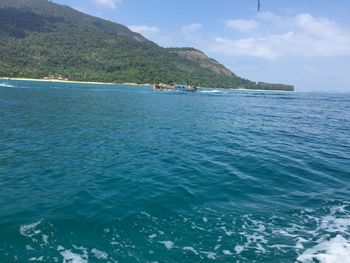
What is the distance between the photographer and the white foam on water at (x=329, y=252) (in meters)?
10.4

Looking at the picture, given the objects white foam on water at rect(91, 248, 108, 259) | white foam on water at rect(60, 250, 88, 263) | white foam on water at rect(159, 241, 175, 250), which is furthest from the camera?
white foam on water at rect(159, 241, 175, 250)

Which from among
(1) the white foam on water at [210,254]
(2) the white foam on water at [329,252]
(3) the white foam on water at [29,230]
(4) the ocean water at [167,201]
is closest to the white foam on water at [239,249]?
(4) the ocean water at [167,201]

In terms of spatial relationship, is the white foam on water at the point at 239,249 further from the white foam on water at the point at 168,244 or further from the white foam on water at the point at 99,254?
the white foam on water at the point at 99,254

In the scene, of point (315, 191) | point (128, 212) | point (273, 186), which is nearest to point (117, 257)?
point (128, 212)

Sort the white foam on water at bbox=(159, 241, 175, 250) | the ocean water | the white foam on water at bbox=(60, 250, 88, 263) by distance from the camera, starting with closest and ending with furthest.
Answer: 1. the white foam on water at bbox=(60, 250, 88, 263)
2. the ocean water
3. the white foam on water at bbox=(159, 241, 175, 250)

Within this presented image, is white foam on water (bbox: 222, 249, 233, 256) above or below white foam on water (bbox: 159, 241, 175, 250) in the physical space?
above

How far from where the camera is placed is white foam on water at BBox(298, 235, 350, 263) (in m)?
10.4

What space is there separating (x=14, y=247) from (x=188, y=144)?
20.2 m

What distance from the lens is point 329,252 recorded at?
10.9 metres

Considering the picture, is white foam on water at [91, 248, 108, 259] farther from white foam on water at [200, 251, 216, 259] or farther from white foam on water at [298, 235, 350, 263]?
white foam on water at [298, 235, 350, 263]

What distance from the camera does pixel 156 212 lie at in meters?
13.5

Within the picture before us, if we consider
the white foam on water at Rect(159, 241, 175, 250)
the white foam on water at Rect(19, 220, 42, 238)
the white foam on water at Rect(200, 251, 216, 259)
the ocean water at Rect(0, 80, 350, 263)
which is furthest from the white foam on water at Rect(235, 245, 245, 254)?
the white foam on water at Rect(19, 220, 42, 238)

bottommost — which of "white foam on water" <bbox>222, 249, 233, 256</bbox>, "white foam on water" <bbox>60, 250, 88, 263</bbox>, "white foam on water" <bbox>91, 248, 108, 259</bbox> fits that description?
"white foam on water" <bbox>60, 250, 88, 263</bbox>

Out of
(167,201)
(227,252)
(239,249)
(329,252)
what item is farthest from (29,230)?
(329,252)
